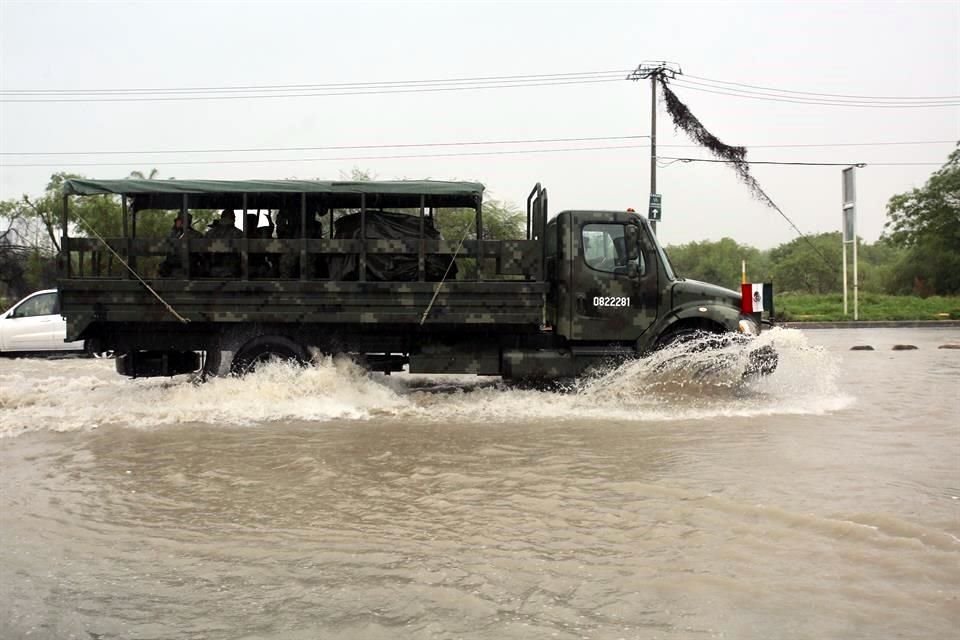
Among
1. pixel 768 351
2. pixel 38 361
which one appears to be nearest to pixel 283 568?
pixel 768 351

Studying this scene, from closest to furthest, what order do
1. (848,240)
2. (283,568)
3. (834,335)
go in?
(283,568) < (834,335) < (848,240)

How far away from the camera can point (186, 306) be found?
874 cm

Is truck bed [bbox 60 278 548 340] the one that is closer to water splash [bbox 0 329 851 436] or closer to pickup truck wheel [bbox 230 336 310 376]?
pickup truck wheel [bbox 230 336 310 376]

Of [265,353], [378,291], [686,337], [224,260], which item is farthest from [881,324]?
[224,260]

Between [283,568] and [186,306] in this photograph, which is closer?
[283,568]

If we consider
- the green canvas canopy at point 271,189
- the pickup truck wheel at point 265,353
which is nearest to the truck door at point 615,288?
the green canvas canopy at point 271,189

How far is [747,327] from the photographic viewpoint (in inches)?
346

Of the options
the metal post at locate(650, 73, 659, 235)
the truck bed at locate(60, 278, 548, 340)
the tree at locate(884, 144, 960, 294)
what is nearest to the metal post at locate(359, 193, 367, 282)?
the truck bed at locate(60, 278, 548, 340)

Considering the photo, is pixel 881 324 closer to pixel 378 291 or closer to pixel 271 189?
pixel 378 291

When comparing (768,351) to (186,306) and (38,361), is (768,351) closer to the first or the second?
(186,306)

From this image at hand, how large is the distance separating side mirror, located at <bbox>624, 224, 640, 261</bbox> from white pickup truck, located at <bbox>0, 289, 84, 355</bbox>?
10.1 metres

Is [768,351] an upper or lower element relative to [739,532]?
upper

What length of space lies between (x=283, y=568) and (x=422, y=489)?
156 centimetres

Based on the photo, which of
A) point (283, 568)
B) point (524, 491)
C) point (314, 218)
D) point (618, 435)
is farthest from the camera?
point (314, 218)
